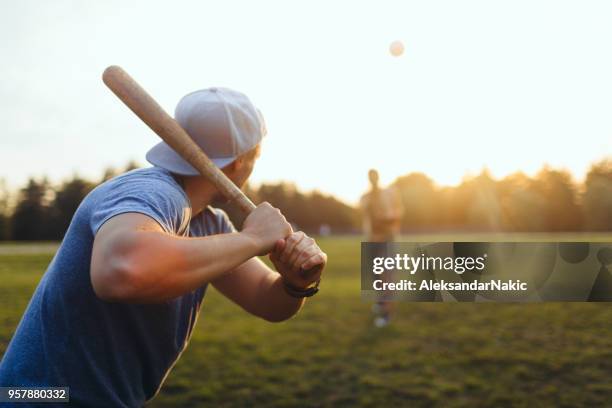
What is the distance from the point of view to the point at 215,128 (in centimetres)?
182

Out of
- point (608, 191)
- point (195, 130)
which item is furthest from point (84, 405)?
point (608, 191)

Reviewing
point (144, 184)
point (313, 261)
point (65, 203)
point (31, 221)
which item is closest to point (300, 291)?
point (313, 261)

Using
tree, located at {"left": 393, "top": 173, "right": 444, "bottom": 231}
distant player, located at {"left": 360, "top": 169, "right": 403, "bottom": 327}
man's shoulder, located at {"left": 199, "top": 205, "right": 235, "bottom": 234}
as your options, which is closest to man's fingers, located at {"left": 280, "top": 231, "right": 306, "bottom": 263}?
man's shoulder, located at {"left": 199, "top": 205, "right": 235, "bottom": 234}

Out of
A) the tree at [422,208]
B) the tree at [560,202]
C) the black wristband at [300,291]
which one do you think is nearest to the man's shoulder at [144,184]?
the black wristband at [300,291]

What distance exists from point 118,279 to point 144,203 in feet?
0.71

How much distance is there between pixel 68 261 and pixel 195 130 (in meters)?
0.59

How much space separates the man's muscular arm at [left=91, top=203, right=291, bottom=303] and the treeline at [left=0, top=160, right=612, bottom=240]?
28.4 m

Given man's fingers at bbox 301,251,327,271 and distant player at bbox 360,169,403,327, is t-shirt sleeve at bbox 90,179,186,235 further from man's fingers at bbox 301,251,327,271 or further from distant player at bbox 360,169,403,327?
distant player at bbox 360,169,403,327

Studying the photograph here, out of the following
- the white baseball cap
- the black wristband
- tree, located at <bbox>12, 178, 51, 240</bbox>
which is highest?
the white baseball cap

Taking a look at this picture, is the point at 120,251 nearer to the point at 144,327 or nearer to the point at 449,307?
the point at 144,327

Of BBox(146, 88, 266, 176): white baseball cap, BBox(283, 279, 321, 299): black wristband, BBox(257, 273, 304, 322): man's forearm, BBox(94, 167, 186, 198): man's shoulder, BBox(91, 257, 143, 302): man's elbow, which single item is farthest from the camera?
BBox(257, 273, 304, 322): man's forearm

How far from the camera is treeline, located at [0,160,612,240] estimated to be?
51.3 m

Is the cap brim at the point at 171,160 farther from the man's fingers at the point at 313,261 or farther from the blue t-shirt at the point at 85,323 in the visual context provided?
the man's fingers at the point at 313,261

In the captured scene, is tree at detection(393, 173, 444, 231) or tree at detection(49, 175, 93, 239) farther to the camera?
tree at detection(393, 173, 444, 231)
